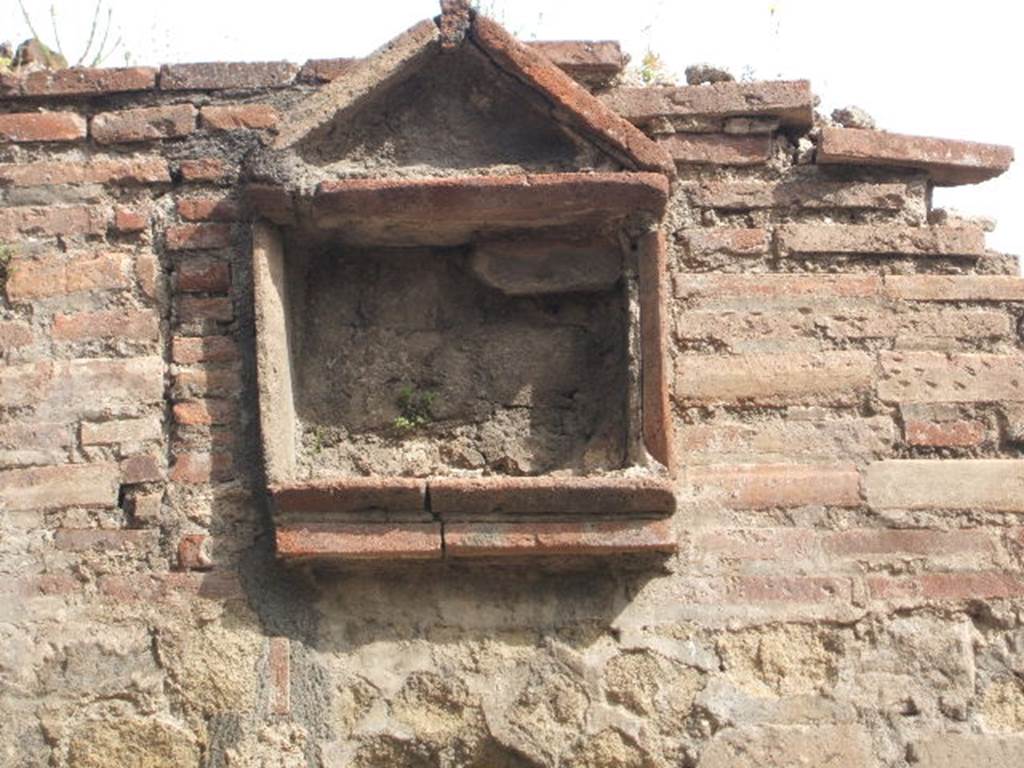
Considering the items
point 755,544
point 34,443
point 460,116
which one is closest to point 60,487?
point 34,443

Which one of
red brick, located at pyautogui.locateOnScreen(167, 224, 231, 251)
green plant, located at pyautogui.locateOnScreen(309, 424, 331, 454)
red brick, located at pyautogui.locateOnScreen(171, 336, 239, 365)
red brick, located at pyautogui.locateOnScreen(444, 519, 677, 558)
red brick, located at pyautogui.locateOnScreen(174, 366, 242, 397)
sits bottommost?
red brick, located at pyautogui.locateOnScreen(444, 519, 677, 558)

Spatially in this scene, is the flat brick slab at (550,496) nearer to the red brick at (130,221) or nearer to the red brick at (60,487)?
the red brick at (60,487)

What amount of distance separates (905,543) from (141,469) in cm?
183

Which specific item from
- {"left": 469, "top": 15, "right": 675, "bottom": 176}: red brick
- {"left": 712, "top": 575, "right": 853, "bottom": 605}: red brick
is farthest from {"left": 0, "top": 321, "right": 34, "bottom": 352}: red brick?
{"left": 712, "top": 575, "right": 853, "bottom": 605}: red brick

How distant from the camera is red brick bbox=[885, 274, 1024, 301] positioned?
3.85 metres

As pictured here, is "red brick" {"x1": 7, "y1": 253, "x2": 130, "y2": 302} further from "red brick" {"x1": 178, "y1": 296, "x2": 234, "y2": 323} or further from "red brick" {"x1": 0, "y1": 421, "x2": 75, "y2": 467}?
"red brick" {"x1": 0, "y1": 421, "x2": 75, "y2": 467}

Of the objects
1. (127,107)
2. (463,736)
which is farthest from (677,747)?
(127,107)

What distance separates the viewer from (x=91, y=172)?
3904 millimetres

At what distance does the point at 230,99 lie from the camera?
12.9 ft

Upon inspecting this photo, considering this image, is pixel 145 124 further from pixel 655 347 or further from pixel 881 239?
pixel 881 239

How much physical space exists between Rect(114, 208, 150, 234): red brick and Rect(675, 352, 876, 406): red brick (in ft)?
4.53

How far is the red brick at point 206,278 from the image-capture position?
3789 mm

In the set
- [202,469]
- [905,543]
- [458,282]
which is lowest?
[905,543]

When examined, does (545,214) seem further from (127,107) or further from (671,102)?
(127,107)
